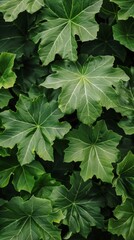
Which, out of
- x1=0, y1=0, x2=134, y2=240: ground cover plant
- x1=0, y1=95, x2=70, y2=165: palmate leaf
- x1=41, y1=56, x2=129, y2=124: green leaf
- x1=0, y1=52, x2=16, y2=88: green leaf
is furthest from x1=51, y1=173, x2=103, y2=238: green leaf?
x1=0, y1=52, x2=16, y2=88: green leaf

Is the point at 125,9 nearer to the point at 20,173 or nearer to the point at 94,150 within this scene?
the point at 94,150

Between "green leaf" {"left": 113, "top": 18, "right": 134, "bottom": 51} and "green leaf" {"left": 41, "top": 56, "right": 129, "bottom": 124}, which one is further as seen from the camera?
"green leaf" {"left": 113, "top": 18, "right": 134, "bottom": 51}

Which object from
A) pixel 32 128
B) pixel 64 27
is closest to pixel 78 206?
pixel 32 128

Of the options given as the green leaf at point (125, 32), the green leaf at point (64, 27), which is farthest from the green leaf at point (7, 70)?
the green leaf at point (125, 32)

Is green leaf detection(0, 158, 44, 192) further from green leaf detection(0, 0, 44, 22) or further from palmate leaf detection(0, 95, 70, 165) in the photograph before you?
green leaf detection(0, 0, 44, 22)

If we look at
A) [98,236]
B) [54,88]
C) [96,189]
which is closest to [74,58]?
[54,88]

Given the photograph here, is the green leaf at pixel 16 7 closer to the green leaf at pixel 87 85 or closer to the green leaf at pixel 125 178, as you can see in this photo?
the green leaf at pixel 87 85
